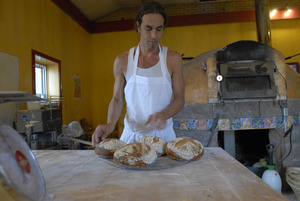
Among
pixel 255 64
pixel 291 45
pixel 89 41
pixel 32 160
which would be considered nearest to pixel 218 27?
pixel 291 45

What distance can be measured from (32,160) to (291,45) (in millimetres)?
6762

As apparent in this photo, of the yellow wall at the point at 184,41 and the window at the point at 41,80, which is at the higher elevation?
the yellow wall at the point at 184,41

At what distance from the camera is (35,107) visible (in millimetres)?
Result: 3031

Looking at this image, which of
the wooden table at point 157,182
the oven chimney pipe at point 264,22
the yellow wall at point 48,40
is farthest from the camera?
the oven chimney pipe at point 264,22

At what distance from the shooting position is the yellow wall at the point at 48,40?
3.14m

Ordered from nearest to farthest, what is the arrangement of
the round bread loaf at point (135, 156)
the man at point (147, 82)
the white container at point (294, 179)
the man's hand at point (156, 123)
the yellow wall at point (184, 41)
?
the round bread loaf at point (135, 156)
the man's hand at point (156, 123)
the man at point (147, 82)
the white container at point (294, 179)
the yellow wall at point (184, 41)

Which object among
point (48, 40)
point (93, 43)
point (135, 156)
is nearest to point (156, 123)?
point (135, 156)

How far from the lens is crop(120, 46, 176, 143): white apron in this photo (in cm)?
155

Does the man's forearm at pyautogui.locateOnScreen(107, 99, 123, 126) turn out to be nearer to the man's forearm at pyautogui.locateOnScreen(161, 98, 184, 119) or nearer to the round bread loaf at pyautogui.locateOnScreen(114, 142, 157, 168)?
the man's forearm at pyautogui.locateOnScreen(161, 98, 184, 119)

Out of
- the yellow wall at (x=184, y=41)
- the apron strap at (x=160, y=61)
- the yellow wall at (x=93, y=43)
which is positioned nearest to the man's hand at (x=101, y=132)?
the apron strap at (x=160, y=61)

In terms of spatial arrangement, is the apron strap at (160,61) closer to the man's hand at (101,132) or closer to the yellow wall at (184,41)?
the man's hand at (101,132)

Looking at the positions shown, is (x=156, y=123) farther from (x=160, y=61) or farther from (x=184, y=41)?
(x=184, y=41)

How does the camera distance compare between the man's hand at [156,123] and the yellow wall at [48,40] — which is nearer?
the man's hand at [156,123]

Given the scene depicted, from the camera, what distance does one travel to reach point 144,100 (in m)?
1.60
